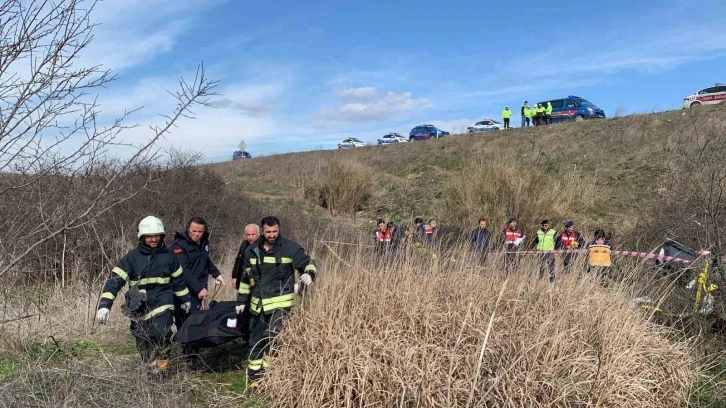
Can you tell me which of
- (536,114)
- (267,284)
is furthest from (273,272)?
(536,114)

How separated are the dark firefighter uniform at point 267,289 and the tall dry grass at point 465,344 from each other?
157 millimetres

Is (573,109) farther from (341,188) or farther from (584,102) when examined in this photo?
(341,188)

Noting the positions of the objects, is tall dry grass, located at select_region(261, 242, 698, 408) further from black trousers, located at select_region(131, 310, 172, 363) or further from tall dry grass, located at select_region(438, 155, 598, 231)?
tall dry grass, located at select_region(438, 155, 598, 231)

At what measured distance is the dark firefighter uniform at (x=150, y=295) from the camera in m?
4.40

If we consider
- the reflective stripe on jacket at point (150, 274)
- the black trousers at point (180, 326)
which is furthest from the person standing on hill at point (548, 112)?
the reflective stripe on jacket at point (150, 274)

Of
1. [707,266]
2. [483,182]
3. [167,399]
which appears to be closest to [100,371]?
[167,399]

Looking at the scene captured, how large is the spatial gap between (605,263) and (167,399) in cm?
471

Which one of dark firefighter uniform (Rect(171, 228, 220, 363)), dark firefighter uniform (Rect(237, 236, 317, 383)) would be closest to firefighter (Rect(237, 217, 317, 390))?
dark firefighter uniform (Rect(237, 236, 317, 383))

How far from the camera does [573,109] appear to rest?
1125 inches

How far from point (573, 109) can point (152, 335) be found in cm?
2812

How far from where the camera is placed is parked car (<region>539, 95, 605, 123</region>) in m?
28.5

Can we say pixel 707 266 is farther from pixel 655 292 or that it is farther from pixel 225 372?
pixel 225 372

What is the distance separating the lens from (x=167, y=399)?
3.69m

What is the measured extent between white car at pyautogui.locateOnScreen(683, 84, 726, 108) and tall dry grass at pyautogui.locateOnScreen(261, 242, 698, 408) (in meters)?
24.8
